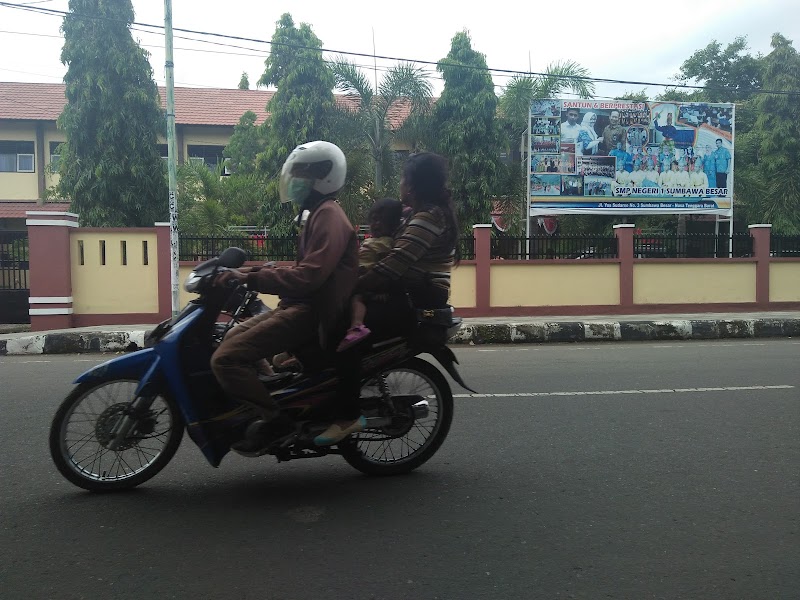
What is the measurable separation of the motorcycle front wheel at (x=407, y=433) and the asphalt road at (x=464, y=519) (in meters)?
0.11

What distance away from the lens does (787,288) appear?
1573 centimetres

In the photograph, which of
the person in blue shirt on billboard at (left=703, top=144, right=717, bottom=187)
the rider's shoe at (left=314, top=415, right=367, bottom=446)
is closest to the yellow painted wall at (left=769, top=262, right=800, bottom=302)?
the person in blue shirt on billboard at (left=703, top=144, right=717, bottom=187)

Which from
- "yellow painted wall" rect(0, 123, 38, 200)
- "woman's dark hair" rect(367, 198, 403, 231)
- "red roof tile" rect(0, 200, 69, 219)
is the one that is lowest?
"woman's dark hair" rect(367, 198, 403, 231)

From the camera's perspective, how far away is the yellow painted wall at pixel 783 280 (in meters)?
15.7

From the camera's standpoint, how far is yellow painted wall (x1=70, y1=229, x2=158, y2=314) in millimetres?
13164

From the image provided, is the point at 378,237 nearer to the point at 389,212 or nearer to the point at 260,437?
the point at 389,212

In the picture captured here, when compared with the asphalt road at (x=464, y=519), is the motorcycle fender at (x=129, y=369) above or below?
above

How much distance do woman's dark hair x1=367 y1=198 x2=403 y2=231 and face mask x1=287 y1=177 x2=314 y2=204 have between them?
417 mm

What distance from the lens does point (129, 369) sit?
3.67 metres

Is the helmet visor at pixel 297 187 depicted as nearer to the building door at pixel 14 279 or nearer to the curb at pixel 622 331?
the curb at pixel 622 331

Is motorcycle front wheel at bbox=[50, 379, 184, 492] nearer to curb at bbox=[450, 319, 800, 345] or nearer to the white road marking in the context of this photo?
the white road marking

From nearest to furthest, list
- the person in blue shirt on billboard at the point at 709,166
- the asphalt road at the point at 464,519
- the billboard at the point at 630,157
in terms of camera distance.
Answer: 1. the asphalt road at the point at 464,519
2. the billboard at the point at 630,157
3. the person in blue shirt on billboard at the point at 709,166

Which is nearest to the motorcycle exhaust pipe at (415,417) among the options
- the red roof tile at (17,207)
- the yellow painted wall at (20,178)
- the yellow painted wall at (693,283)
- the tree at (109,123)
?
the yellow painted wall at (693,283)

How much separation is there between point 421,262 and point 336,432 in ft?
3.28
